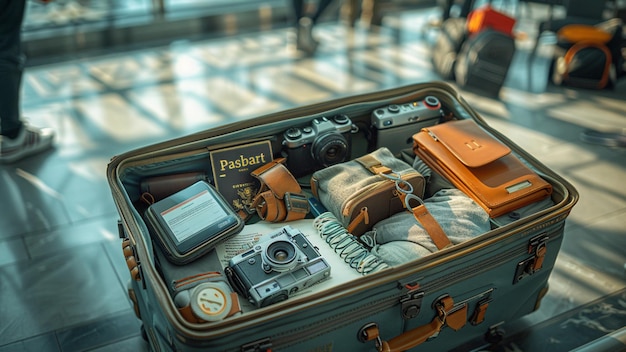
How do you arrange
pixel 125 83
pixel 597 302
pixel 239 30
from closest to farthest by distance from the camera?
pixel 597 302
pixel 125 83
pixel 239 30

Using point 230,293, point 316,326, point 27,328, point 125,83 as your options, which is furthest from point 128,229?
point 125,83

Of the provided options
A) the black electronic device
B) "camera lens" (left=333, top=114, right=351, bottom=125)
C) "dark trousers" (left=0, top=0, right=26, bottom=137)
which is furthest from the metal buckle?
"dark trousers" (left=0, top=0, right=26, bottom=137)

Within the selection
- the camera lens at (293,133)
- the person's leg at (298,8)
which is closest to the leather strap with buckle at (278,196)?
the camera lens at (293,133)

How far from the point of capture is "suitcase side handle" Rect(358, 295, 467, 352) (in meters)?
1.63

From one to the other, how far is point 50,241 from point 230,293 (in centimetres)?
124

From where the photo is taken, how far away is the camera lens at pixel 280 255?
1635mm

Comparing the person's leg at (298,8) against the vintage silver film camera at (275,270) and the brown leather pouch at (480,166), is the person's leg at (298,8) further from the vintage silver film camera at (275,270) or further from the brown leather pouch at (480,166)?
the vintage silver film camera at (275,270)

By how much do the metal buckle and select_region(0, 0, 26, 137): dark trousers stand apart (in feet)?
5.45

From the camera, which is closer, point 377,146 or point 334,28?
point 377,146

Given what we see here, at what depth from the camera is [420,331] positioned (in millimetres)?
1714

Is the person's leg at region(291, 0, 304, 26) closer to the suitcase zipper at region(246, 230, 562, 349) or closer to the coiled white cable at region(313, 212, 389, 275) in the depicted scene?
the coiled white cable at region(313, 212, 389, 275)

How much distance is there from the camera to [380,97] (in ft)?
7.49

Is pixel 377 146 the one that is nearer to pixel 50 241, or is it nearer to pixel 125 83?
pixel 50 241

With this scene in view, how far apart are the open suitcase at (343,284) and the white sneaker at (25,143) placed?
1332 millimetres
